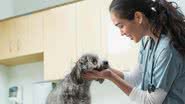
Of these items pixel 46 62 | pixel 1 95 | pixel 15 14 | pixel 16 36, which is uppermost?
pixel 15 14

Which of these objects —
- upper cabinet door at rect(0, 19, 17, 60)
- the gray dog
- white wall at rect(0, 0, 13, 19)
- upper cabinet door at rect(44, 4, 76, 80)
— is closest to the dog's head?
Answer: the gray dog

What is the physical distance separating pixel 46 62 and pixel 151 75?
72.8 inches

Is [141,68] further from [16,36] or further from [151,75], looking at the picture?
[16,36]

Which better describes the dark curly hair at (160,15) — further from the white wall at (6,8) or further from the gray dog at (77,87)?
the white wall at (6,8)

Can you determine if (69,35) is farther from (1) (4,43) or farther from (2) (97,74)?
(2) (97,74)

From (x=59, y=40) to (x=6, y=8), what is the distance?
929 millimetres

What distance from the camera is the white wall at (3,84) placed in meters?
3.77

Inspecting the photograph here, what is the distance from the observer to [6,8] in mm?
3734

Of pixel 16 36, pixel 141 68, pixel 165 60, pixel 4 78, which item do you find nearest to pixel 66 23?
pixel 16 36

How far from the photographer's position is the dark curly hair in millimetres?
1395

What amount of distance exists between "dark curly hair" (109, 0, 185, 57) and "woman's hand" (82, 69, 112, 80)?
23 centimetres

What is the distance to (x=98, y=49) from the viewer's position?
9.41 feet

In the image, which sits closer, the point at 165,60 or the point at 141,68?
the point at 165,60

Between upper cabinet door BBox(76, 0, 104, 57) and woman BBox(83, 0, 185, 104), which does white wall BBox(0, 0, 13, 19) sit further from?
woman BBox(83, 0, 185, 104)
